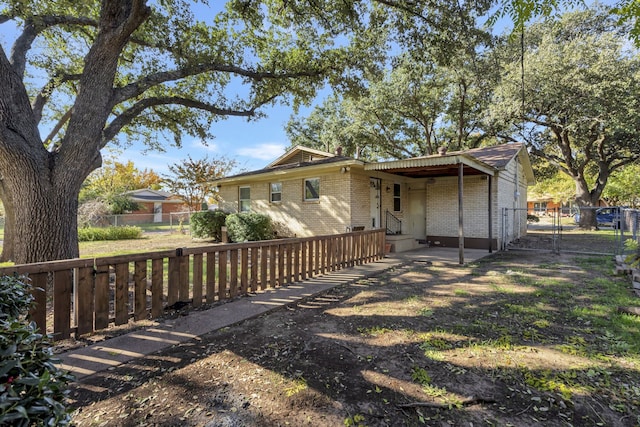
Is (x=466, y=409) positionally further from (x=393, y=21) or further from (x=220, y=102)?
(x=220, y=102)

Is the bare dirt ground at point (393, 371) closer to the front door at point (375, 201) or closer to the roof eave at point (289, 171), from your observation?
the roof eave at point (289, 171)

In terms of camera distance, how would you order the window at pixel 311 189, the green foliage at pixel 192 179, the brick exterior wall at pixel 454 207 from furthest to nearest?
1. the green foliage at pixel 192 179
2. the window at pixel 311 189
3. the brick exterior wall at pixel 454 207

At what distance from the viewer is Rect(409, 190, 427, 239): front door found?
1335 cm

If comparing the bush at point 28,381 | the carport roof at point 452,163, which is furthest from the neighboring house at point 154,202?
the bush at point 28,381

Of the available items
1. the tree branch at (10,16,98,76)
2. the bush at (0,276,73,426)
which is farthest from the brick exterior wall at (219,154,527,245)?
the bush at (0,276,73,426)

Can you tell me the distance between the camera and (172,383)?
2732 millimetres

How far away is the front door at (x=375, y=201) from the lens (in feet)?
38.8

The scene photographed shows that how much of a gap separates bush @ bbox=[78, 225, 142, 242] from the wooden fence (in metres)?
12.5

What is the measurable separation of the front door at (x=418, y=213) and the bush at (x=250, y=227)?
6458 mm

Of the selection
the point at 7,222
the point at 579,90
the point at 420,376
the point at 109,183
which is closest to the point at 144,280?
the point at 420,376

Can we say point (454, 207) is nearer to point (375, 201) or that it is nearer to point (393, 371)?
point (375, 201)

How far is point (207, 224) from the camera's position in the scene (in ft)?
47.6

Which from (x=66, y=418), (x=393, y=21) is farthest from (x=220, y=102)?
(x=66, y=418)

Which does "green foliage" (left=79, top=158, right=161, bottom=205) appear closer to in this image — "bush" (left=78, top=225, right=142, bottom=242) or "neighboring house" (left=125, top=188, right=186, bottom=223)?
"neighboring house" (left=125, top=188, right=186, bottom=223)
